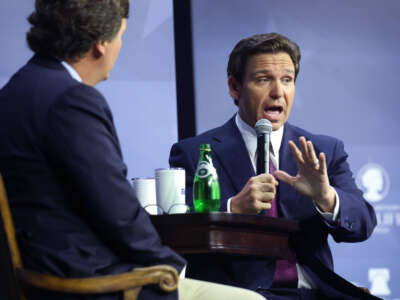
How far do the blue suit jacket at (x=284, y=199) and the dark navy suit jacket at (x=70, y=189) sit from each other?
0.80 metres

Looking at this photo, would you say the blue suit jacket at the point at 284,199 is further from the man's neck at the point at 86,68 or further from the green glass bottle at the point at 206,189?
the man's neck at the point at 86,68

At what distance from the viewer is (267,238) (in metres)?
1.86

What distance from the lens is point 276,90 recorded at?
2641 millimetres

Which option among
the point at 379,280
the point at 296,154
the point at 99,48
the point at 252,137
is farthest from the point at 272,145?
the point at 379,280

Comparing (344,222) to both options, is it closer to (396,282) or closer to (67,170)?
(67,170)

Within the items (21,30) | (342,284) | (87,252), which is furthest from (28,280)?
(21,30)

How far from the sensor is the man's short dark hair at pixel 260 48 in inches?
106

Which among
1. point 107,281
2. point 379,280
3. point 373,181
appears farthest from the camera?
point 373,181

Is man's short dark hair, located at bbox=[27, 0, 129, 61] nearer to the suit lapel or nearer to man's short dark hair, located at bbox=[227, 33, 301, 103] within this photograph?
the suit lapel

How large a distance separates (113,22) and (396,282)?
2.78 metres

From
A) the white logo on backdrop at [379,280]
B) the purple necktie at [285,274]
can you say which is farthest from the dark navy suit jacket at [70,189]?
the white logo on backdrop at [379,280]

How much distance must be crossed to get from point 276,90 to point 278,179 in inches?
17.3

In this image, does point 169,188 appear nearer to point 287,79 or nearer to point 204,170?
point 204,170

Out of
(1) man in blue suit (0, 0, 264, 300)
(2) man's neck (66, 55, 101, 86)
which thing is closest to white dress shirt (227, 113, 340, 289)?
(1) man in blue suit (0, 0, 264, 300)
